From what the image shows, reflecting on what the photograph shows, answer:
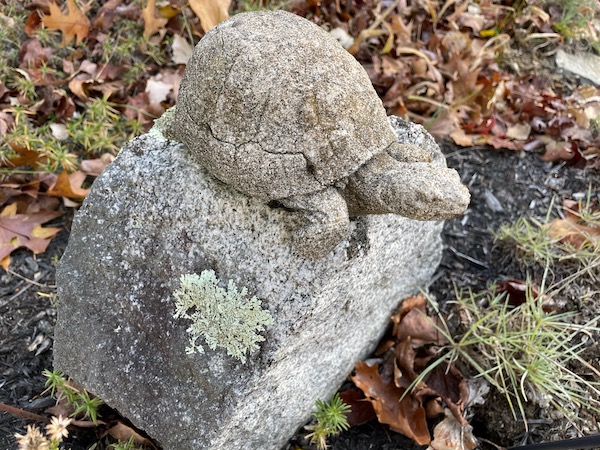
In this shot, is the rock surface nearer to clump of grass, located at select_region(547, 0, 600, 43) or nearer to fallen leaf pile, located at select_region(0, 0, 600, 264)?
fallen leaf pile, located at select_region(0, 0, 600, 264)

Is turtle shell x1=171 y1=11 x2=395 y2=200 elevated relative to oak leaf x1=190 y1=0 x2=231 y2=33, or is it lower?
elevated

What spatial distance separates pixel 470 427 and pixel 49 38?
3305 mm

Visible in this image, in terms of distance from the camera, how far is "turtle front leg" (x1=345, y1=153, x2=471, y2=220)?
5.41 feet

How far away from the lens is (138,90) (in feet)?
11.2

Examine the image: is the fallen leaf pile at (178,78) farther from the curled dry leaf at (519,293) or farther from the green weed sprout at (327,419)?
the green weed sprout at (327,419)

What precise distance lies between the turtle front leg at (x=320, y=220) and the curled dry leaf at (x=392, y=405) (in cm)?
87

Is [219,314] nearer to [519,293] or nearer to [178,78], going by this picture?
[519,293]

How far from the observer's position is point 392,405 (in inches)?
93.9

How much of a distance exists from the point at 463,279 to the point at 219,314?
157cm

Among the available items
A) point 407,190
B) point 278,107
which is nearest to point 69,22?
point 278,107

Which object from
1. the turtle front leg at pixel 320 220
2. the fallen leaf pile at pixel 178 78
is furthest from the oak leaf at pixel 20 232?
the turtle front leg at pixel 320 220

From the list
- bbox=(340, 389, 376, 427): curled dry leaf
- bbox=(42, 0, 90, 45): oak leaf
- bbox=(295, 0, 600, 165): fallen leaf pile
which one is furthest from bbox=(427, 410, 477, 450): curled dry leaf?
bbox=(42, 0, 90, 45): oak leaf

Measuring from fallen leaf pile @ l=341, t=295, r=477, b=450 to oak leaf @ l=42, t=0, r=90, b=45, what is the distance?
2610 millimetres

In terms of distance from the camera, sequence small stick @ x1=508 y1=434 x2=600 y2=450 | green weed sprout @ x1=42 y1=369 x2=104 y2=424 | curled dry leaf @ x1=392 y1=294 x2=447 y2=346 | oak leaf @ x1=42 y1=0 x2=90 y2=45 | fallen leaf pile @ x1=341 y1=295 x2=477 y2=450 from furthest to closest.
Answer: oak leaf @ x1=42 y1=0 x2=90 y2=45 → curled dry leaf @ x1=392 y1=294 x2=447 y2=346 → fallen leaf pile @ x1=341 y1=295 x2=477 y2=450 → green weed sprout @ x1=42 y1=369 x2=104 y2=424 → small stick @ x1=508 y1=434 x2=600 y2=450
